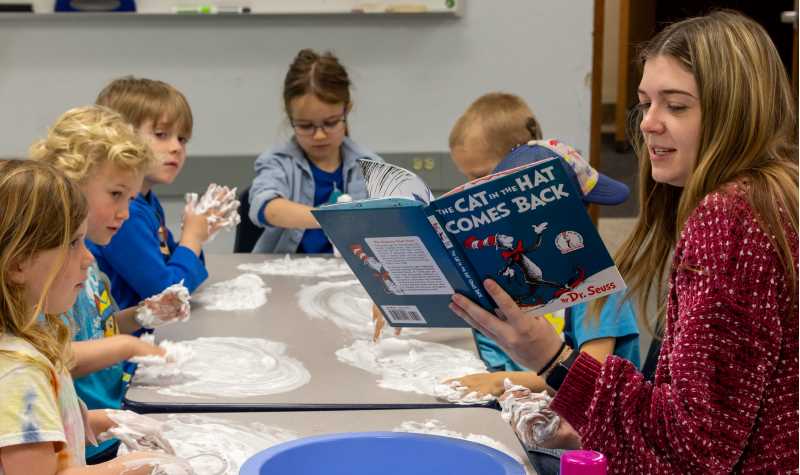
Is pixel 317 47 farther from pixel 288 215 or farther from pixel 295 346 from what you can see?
pixel 295 346

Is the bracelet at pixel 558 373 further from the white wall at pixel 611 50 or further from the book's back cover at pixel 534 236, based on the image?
the white wall at pixel 611 50

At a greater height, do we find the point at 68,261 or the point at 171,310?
the point at 68,261

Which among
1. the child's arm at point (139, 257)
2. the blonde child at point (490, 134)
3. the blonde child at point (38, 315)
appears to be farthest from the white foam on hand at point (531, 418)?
the child's arm at point (139, 257)

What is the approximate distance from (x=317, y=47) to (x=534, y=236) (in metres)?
3.18

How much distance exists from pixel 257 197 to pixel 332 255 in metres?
0.31

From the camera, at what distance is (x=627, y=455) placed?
1.18m

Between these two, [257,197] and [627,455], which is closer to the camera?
[627,455]

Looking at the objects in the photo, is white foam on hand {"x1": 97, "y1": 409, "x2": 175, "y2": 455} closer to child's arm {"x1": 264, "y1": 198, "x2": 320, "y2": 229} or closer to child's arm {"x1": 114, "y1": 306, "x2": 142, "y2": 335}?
child's arm {"x1": 114, "y1": 306, "x2": 142, "y2": 335}

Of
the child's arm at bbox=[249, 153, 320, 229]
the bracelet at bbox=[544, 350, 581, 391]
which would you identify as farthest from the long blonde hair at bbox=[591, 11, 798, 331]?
the child's arm at bbox=[249, 153, 320, 229]

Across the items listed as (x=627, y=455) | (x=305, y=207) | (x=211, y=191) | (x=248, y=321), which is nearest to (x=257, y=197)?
(x=305, y=207)

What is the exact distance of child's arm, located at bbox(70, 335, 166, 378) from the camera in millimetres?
1688

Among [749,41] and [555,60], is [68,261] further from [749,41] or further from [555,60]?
[555,60]

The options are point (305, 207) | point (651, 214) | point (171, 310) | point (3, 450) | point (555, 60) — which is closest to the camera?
point (3, 450)

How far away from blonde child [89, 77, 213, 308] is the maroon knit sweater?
130cm
